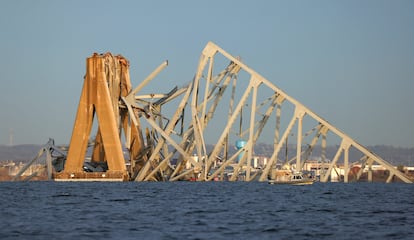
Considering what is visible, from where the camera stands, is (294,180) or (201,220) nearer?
(201,220)

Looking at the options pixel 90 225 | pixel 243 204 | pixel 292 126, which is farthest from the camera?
pixel 292 126

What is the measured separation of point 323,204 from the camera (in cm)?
5366

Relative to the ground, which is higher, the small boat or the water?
the small boat

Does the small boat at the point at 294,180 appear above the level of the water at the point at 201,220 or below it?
above

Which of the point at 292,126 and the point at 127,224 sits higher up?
the point at 292,126

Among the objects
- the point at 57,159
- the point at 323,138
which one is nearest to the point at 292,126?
the point at 323,138

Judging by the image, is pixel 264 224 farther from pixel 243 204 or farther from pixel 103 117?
pixel 103 117

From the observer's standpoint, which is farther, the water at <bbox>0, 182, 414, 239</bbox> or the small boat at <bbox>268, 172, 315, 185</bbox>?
the small boat at <bbox>268, 172, 315, 185</bbox>

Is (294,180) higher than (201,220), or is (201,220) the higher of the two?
(294,180)

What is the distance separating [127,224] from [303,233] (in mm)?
7750

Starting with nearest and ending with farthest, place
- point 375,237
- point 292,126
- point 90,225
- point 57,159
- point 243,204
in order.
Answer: point 375,237
point 90,225
point 243,204
point 292,126
point 57,159

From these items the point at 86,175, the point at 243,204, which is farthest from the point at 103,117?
the point at 243,204

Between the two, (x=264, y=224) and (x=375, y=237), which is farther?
(x=264, y=224)

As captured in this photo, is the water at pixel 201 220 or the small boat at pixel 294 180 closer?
the water at pixel 201 220
